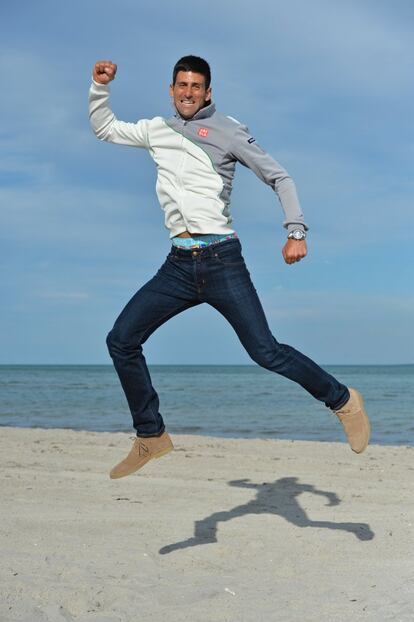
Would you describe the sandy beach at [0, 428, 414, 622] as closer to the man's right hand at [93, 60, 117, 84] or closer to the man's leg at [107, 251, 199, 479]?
the man's leg at [107, 251, 199, 479]

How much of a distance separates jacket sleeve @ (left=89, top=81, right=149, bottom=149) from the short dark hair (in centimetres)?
41

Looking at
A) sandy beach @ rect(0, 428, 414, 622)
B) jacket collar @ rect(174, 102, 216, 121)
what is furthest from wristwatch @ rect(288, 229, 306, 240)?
sandy beach @ rect(0, 428, 414, 622)

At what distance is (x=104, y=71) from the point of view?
482 centimetres

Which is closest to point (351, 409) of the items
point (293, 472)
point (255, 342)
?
point (255, 342)

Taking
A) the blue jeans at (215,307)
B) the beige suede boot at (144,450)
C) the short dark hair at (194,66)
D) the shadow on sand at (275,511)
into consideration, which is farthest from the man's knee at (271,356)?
the shadow on sand at (275,511)

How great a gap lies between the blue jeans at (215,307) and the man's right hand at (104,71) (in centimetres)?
→ 110

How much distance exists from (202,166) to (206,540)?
3.23m

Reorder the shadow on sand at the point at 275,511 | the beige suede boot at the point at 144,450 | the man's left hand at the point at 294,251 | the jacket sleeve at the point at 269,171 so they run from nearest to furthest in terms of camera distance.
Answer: the man's left hand at the point at 294,251 < the jacket sleeve at the point at 269,171 < the beige suede boot at the point at 144,450 < the shadow on sand at the point at 275,511

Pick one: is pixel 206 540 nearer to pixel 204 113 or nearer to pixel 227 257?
pixel 227 257

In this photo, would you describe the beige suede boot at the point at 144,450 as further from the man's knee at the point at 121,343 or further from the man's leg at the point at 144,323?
the man's knee at the point at 121,343

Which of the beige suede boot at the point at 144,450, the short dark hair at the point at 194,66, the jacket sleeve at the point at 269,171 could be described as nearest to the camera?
the jacket sleeve at the point at 269,171

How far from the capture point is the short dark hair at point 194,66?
4664 millimetres

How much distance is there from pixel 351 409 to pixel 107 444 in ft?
27.7

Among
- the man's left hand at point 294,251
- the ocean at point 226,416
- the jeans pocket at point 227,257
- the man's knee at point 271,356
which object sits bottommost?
the ocean at point 226,416
